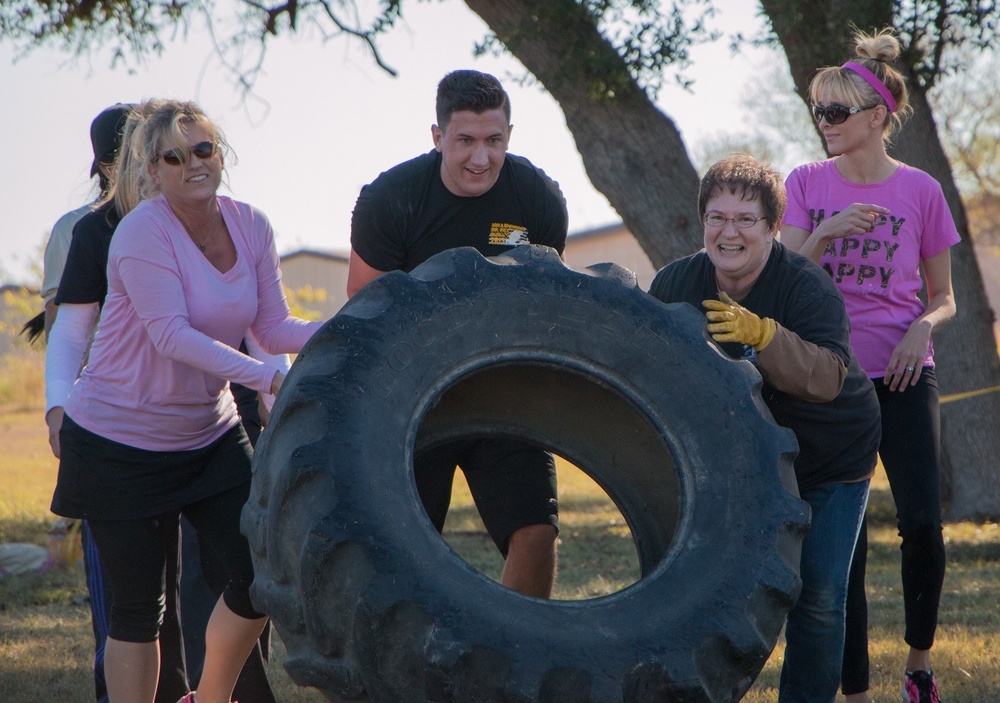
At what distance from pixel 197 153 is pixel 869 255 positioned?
2.29 meters

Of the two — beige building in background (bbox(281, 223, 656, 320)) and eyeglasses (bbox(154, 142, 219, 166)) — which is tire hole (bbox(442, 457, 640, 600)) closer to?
eyeglasses (bbox(154, 142, 219, 166))

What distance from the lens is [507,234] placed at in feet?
11.8

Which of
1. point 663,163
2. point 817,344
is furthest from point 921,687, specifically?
point 663,163

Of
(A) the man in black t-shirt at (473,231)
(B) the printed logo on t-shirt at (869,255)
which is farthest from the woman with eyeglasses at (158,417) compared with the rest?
(B) the printed logo on t-shirt at (869,255)

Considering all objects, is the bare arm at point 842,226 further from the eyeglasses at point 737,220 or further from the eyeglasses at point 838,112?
the eyeglasses at point 737,220

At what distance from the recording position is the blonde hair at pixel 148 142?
3309 mm

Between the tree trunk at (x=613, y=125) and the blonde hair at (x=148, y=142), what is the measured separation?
5.25 meters

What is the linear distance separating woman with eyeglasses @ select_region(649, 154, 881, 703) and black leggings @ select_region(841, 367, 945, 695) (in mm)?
456

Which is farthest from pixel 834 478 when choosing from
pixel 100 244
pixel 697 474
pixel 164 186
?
pixel 100 244

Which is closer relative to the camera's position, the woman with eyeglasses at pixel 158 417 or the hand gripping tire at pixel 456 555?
the hand gripping tire at pixel 456 555

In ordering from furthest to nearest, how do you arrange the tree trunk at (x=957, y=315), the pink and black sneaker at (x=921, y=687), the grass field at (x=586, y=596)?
the tree trunk at (x=957, y=315) < the grass field at (x=586, y=596) < the pink and black sneaker at (x=921, y=687)

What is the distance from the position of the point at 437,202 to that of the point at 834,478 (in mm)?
1529

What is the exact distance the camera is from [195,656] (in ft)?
13.8

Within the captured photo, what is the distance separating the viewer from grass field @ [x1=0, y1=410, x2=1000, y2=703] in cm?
448
